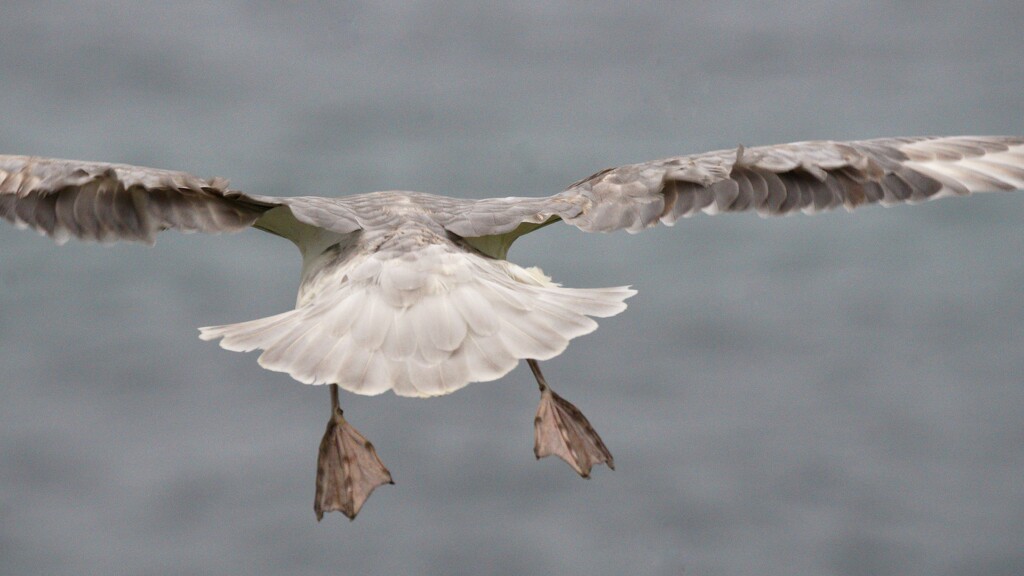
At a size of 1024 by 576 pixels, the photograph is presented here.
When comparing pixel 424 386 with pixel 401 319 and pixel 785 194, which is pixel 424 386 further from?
pixel 785 194

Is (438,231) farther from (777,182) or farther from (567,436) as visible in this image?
(777,182)

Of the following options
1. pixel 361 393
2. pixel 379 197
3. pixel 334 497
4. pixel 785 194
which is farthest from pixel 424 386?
pixel 785 194

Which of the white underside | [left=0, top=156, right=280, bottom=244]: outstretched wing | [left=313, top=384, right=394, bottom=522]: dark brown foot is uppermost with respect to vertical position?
[left=0, top=156, right=280, bottom=244]: outstretched wing

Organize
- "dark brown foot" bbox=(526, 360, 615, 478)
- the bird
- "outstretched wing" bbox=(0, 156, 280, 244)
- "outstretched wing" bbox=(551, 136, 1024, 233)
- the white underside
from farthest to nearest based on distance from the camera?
"outstretched wing" bbox=(551, 136, 1024, 233) → "dark brown foot" bbox=(526, 360, 615, 478) → "outstretched wing" bbox=(0, 156, 280, 244) → the bird → the white underside

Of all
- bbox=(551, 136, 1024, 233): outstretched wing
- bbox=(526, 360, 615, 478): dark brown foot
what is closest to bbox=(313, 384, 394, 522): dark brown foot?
bbox=(526, 360, 615, 478): dark brown foot

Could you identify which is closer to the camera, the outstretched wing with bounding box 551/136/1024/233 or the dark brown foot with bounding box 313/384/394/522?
the dark brown foot with bounding box 313/384/394/522

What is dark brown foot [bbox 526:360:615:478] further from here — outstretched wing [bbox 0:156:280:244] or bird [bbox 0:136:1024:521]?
outstretched wing [bbox 0:156:280:244]

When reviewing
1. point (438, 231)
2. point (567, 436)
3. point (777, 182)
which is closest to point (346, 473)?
point (567, 436)

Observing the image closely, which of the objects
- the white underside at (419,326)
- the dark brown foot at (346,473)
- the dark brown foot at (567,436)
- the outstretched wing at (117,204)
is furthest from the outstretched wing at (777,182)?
the outstretched wing at (117,204)
